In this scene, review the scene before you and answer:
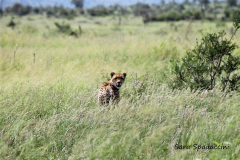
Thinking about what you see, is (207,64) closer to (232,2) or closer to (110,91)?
(110,91)

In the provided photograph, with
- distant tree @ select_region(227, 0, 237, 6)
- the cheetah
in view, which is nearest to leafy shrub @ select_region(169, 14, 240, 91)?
the cheetah

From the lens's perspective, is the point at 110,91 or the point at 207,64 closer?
the point at 110,91

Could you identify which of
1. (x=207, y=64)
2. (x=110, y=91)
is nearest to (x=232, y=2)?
(x=207, y=64)

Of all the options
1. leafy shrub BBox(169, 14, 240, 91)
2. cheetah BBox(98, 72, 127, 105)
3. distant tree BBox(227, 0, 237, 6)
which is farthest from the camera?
distant tree BBox(227, 0, 237, 6)

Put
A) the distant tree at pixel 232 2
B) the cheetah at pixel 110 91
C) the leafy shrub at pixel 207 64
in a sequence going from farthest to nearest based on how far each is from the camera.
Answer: the distant tree at pixel 232 2 → the leafy shrub at pixel 207 64 → the cheetah at pixel 110 91

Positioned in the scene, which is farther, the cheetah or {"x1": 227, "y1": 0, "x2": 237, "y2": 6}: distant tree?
{"x1": 227, "y1": 0, "x2": 237, "y2": 6}: distant tree

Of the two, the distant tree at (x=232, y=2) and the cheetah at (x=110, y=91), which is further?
the distant tree at (x=232, y=2)

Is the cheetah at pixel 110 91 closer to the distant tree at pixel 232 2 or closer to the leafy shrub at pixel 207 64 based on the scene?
the leafy shrub at pixel 207 64

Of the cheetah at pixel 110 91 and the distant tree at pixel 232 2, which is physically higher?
the distant tree at pixel 232 2

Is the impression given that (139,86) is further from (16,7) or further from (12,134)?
(16,7)

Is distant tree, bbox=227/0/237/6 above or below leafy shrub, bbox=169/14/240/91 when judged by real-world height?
above

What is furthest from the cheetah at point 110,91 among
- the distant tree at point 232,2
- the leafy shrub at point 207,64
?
the distant tree at point 232,2

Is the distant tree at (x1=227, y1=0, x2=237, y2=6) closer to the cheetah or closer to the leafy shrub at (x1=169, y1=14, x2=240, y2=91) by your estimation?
the leafy shrub at (x1=169, y1=14, x2=240, y2=91)

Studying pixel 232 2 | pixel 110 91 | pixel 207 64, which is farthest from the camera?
pixel 232 2
